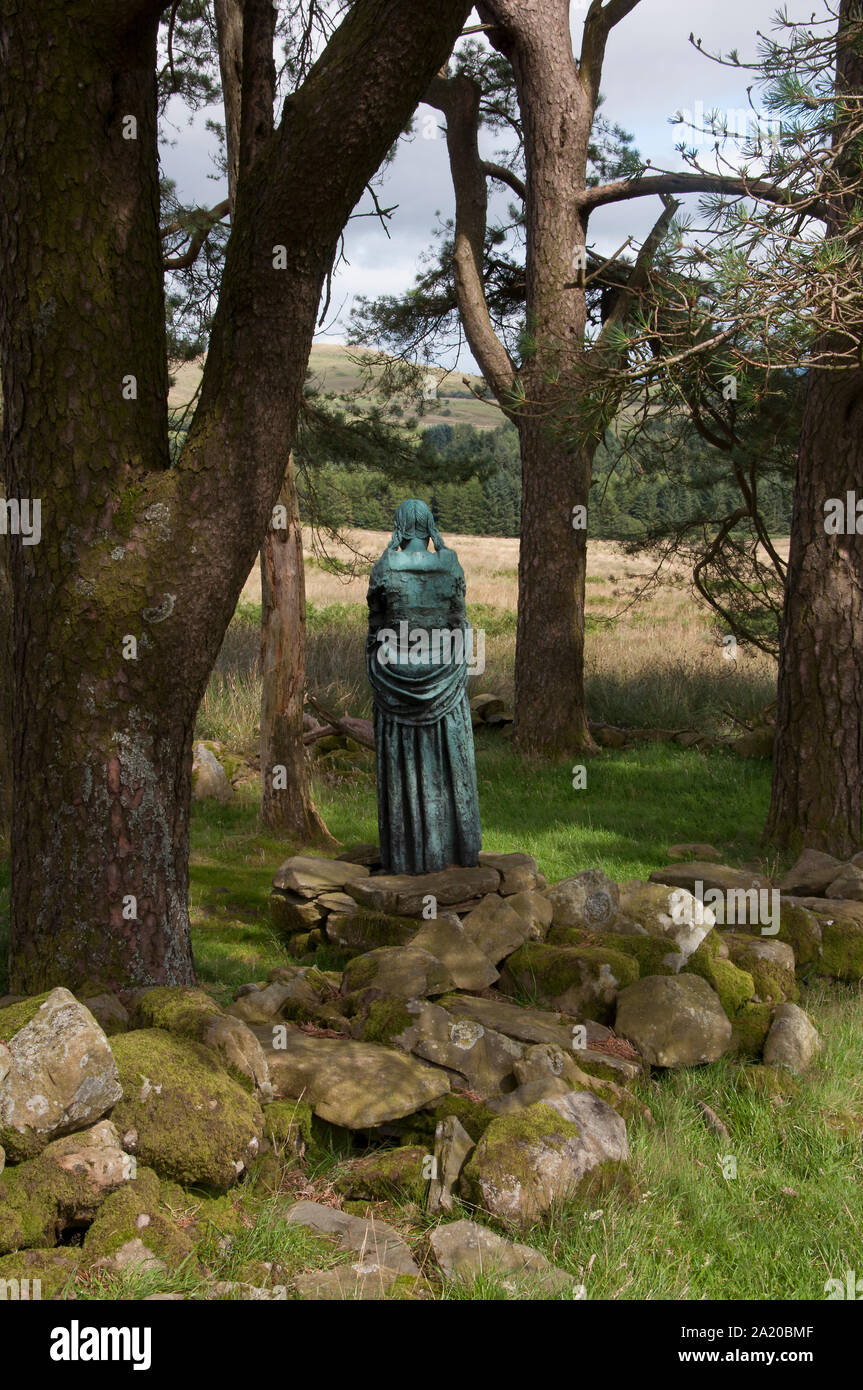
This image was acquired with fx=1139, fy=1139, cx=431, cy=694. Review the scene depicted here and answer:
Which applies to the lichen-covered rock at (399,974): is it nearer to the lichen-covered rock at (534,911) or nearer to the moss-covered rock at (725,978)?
the lichen-covered rock at (534,911)

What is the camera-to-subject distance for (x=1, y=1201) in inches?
127

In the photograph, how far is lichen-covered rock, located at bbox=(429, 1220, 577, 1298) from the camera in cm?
337

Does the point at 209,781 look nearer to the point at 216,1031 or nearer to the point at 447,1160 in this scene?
the point at 216,1031

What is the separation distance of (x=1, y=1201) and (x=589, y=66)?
44.3ft

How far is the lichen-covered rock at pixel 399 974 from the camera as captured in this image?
505 centimetres

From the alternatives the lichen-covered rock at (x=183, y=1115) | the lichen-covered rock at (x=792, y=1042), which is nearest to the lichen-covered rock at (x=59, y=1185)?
the lichen-covered rock at (x=183, y=1115)

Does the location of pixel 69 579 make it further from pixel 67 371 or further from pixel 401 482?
pixel 401 482

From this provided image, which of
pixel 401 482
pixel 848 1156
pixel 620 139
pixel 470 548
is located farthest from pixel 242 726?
pixel 470 548

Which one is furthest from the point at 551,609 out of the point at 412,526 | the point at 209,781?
the point at 412,526

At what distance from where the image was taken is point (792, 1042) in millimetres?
5066

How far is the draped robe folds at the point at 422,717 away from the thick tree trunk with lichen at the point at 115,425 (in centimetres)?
199

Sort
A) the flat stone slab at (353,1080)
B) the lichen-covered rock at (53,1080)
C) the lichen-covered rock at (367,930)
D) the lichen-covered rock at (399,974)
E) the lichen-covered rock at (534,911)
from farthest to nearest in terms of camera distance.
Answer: the lichen-covered rock at (367,930) < the lichen-covered rock at (534,911) < the lichen-covered rock at (399,974) < the flat stone slab at (353,1080) < the lichen-covered rock at (53,1080)

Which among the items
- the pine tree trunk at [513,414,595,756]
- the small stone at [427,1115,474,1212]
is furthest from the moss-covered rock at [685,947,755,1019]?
the pine tree trunk at [513,414,595,756]

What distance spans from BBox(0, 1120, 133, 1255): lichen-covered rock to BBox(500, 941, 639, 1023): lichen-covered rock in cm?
248
